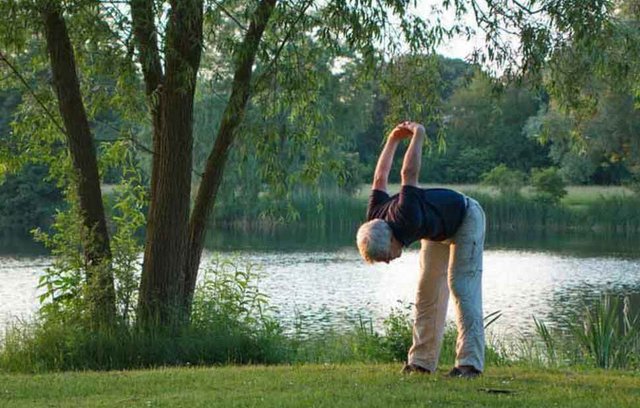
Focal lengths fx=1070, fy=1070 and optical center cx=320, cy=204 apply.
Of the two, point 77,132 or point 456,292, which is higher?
point 77,132

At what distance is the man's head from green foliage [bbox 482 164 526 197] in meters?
36.4

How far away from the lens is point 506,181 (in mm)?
42938

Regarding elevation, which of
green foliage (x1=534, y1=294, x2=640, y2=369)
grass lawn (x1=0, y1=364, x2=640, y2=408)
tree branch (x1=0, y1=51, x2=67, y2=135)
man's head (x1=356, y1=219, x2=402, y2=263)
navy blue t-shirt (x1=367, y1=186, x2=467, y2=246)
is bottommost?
green foliage (x1=534, y1=294, x2=640, y2=369)

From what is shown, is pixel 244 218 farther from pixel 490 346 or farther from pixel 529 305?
pixel 490 346

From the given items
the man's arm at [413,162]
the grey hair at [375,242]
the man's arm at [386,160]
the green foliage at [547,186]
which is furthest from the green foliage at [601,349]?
the green foliage at [547,186]

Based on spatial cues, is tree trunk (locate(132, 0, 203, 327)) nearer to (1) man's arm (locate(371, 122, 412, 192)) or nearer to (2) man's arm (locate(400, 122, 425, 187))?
(1) man's arm (locate(371, 122, 412, 192))

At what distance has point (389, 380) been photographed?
691 cm

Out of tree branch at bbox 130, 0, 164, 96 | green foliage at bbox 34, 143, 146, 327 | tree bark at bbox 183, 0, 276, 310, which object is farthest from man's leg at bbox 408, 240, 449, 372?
green foliage at bbox 34, 143, 146, 327

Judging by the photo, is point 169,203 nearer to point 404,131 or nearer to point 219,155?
point 219,155

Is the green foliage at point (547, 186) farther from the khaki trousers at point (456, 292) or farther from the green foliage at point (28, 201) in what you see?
the khaki trousers at point (456, 292)

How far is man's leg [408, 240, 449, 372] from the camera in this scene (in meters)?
7.14

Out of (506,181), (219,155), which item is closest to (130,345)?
(219,155)

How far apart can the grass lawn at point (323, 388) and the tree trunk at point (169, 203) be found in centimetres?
265

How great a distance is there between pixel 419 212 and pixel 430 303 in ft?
3.21
